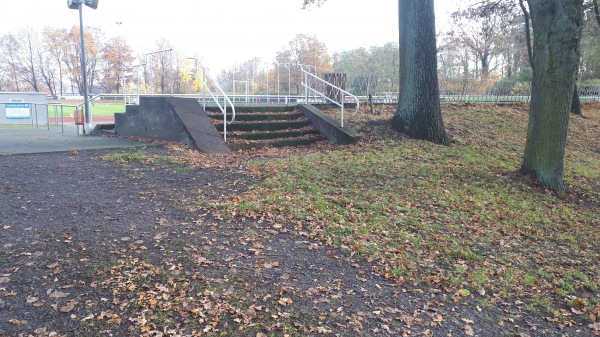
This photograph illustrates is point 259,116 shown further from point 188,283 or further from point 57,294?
point 57,294

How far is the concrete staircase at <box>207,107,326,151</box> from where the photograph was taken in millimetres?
10008

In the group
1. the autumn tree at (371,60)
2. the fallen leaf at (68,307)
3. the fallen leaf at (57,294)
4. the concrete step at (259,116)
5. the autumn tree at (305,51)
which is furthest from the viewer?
the autumn tree at (305,51)

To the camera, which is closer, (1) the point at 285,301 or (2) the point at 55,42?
(1) the point at 285,301

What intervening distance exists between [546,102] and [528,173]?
4.26ft

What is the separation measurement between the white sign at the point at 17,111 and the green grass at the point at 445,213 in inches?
774

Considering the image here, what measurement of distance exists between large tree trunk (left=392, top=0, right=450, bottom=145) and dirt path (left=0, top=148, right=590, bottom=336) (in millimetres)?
6492

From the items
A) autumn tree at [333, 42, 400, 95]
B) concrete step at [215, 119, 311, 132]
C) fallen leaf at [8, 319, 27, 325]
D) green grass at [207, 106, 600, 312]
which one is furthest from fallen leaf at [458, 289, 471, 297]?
autumn tree at [333, 42, 400, 95]

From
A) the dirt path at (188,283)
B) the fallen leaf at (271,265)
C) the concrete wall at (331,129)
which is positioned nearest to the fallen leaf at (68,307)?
the dirt path at (188,283)

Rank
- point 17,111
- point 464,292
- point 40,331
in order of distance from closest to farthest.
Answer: point 40,331 < point 464,292 < point 17,111

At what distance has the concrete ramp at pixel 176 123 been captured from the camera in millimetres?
9289

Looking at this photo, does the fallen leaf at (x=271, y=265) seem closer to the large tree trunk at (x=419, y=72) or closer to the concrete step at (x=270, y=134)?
the concrete step at (x=270, y=134)

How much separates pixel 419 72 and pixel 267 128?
3.87 metres

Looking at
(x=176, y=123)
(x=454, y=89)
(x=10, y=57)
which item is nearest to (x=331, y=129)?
(x=176, y=123)

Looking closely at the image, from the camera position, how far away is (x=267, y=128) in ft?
35.6
